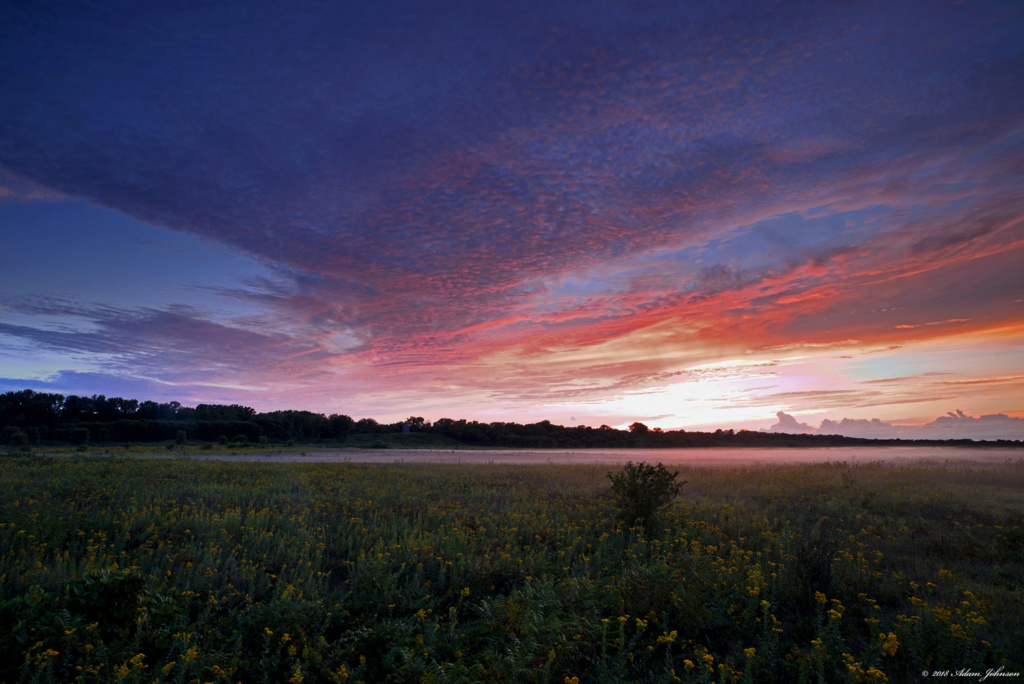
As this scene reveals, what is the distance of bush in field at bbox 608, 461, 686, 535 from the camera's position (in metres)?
11.8

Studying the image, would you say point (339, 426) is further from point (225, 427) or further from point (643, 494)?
point (643, 494)

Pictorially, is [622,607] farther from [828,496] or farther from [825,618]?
[828,496]

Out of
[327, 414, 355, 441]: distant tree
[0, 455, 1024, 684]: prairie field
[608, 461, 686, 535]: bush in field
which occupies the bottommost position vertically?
[0, 455, 1024, 684]: prairie field

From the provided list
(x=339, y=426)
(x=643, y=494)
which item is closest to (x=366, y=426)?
(x=339, y=426)

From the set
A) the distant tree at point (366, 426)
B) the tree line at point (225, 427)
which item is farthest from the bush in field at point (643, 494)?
the distant tree at point (366, 426)

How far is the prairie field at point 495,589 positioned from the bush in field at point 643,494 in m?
0.41

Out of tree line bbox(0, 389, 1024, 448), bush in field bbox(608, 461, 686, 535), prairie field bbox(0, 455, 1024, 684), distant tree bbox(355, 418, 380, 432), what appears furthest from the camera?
distant tree bbox(355, 418, 380, 432)

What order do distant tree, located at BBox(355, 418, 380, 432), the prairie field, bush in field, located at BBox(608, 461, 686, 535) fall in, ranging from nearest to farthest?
the prairie field → bush in field, located at BBox(608, 461, 686, 535) → distant tree, located at BBox(355, 418, 380, 432)

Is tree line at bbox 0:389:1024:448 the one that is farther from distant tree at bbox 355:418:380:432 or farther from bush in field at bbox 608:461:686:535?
bush in field at bbox 608:461:686:535

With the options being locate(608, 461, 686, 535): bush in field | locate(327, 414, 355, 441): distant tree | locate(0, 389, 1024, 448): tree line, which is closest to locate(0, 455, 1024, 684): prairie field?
locate(608, 461, 686, 535): bush in field

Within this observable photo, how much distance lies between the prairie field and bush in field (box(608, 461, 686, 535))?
0.41 m

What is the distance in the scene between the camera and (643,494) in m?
12.1

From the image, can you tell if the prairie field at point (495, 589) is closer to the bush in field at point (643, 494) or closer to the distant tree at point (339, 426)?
the bush in field at point (643, 494)

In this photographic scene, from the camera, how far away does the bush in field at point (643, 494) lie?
11844 mm
